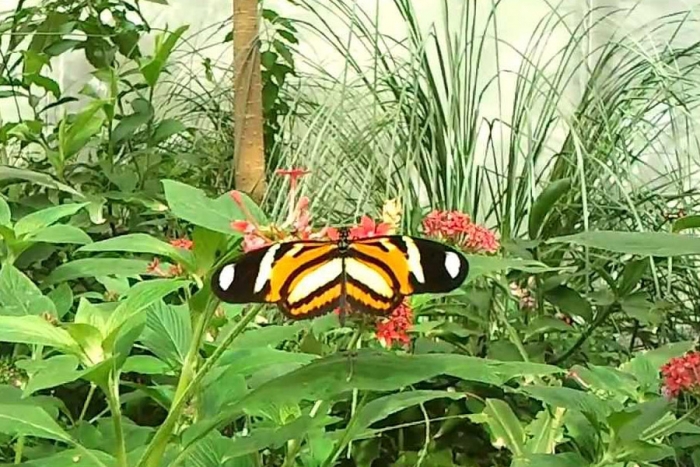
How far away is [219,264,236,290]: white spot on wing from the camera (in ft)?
1.17

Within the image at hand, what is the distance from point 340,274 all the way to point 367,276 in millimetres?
11

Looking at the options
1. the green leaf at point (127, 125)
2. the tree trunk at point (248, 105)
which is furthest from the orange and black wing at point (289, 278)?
the green leaf at point (127, 125)

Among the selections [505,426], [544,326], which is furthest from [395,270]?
[544,326]

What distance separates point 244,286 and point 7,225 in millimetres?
269

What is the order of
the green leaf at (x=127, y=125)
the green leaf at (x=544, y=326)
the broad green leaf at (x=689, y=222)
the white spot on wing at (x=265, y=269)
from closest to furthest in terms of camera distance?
the white spot on wing at (x=265, y=269) < the broad green leaf at (x=689, y=222) < the green leaf at (x=544, y=326) < the green leaf at (x=127, y=125)

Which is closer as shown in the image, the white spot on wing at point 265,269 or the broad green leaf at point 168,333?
the white spot on wing at point 265,269

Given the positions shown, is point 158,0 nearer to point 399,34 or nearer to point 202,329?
point 399,34

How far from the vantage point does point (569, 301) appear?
2.41ft

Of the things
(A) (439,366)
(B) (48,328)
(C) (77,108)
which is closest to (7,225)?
(B) (48,328)

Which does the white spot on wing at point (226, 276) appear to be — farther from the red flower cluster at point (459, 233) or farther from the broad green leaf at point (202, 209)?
the red flower cluster at point (459, 233)

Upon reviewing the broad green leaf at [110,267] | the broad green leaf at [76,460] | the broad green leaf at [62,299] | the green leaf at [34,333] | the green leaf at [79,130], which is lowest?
the broad green leaf at [76,460]

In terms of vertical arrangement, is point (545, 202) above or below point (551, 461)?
above

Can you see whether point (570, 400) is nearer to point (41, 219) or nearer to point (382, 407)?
point (382, 407)

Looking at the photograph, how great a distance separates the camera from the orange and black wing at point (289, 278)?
353 mm
